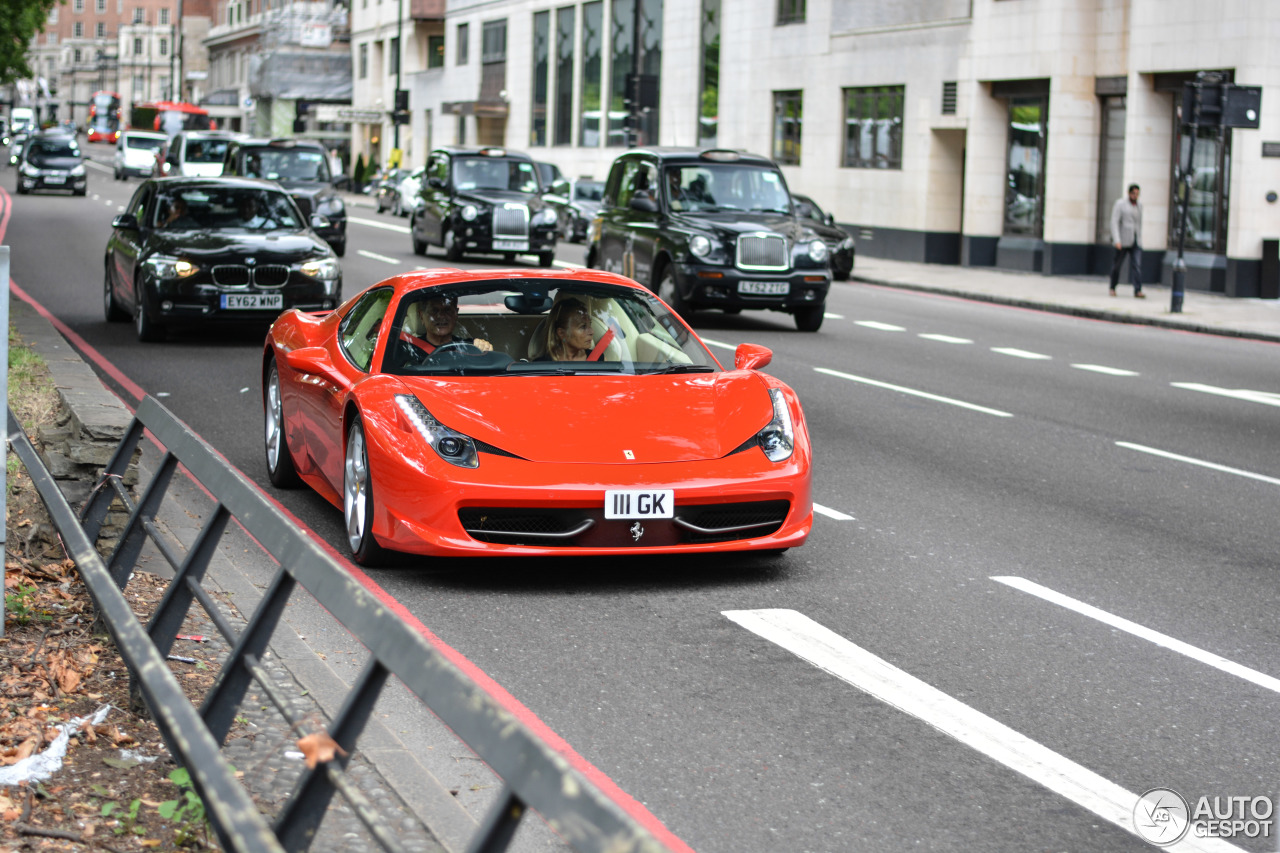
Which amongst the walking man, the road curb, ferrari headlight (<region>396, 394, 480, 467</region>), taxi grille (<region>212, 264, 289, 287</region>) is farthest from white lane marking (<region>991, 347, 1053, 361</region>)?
ferrari headlight (<region>396, 394, 480, 467</region>)

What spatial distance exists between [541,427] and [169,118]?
99.3 meters

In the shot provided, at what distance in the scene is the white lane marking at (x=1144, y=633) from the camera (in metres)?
5.81

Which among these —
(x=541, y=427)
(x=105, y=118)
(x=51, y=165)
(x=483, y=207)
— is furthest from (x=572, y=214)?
(x=105, y=118)

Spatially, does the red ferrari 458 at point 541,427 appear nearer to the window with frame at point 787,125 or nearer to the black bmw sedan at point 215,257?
the black bmw sedan at point 215,257

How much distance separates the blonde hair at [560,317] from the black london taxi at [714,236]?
1074cm

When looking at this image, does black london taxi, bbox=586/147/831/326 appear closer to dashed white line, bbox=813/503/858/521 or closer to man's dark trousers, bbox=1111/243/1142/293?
man's dark trousers, bbox=1111/243/1142/293

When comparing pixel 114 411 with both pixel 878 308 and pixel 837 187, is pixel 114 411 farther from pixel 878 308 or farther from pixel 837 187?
pixel 837 187

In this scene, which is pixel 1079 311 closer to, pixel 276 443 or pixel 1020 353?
pixel 1020 353

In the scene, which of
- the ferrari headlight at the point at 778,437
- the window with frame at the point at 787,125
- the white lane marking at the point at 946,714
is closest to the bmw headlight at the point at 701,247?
the ferrari headlight at the point at 778,437

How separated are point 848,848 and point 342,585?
1.68 meters

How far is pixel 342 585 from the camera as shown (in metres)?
3.13

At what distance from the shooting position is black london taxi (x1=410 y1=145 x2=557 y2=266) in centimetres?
2977

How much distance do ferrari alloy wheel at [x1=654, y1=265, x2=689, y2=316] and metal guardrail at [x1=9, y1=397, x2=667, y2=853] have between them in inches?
541

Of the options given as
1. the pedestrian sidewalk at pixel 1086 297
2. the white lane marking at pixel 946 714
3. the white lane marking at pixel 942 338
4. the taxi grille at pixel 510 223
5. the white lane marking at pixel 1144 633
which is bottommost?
the white lane marking at pixel 946 714
